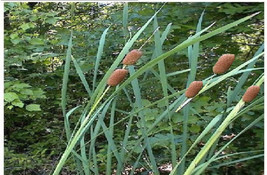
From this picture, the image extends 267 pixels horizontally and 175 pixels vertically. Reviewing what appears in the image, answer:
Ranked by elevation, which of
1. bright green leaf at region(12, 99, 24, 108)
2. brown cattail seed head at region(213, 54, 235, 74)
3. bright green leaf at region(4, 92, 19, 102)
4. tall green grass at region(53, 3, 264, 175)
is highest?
brown cattail seed head at region(213, 54, 235, 74)

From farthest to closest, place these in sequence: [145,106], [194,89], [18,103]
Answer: [18,103]
[145,106]
[194,89]

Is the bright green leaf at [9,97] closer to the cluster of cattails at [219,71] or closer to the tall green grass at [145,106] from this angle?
the tall green grass at [145,106]

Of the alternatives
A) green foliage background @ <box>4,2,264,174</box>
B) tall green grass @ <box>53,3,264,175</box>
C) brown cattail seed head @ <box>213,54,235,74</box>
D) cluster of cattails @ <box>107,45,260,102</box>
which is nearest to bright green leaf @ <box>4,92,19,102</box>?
green foliage background @ <box>4,2,264,174</box>

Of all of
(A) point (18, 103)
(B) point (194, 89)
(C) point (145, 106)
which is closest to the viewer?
(B) point (194, 89)

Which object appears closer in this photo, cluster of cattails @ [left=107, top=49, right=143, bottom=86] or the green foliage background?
cluster of cattails @ [left=107, top=49, right=143, bottom=86]

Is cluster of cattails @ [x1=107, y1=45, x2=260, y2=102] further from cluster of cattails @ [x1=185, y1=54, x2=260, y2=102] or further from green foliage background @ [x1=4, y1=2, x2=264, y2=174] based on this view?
green foliage background @ [x1=4, y1=2, x2=264, y2=174]

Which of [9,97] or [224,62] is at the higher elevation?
[224,62]

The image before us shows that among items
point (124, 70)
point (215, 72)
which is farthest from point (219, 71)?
point (124, 70)

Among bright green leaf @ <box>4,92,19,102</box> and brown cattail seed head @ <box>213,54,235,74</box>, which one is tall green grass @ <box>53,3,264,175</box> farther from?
bright green leaf @ <box>4,92,19,102</box>

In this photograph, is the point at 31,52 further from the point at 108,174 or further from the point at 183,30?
the point at 108,174

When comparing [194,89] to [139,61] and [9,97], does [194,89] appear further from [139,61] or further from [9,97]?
[9,97]

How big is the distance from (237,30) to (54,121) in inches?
55.4

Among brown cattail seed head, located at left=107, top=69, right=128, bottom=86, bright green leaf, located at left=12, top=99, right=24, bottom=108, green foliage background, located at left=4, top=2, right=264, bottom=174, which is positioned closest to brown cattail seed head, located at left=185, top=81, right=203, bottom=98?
brown cattail seed head, located at left=107, top=69, right=128, bottom=86

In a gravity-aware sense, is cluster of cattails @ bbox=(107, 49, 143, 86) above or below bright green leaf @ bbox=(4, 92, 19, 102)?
above
